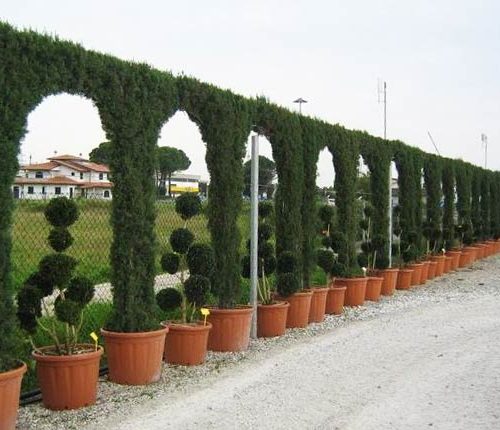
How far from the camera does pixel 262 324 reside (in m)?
7.56

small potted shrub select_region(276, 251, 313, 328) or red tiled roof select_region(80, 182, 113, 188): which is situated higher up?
red tiled roof select_region(80, 182, 113, 188)

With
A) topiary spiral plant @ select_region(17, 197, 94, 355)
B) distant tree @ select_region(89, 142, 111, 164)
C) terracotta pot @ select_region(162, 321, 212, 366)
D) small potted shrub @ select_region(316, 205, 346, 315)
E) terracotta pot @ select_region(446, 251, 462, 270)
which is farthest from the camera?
terracotta pot @ select_region(446, 251, 462, 270)

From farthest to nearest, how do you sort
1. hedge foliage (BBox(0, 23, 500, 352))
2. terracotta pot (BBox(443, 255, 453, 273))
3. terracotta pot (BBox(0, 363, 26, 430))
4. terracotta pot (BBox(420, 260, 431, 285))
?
terracotta pot (BBox(443, 255, 453, 273)) → terracotta pot (BBox(420, 260, 431, 285)) → hedge foliage (BBox(0, 23, 500, 352)) → terracotta pot (BBox(0, 363, 26, 430))

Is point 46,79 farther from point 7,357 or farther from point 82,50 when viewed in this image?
point 7,357

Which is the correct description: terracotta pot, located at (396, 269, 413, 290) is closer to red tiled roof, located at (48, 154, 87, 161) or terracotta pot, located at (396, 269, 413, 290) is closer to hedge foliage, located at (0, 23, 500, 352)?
hedge foliage, located at (0, 23, 500, 352)

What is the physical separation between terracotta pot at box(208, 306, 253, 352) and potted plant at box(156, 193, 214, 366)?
0.32 metres

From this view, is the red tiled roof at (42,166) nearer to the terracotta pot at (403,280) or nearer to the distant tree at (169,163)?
the distant tree at (169,163)

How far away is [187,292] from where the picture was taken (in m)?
6.18

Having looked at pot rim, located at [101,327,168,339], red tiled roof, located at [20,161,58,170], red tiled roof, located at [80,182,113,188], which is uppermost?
red tiled roof, located at [20,161,58,170]

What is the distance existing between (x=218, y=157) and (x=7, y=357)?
3.30m

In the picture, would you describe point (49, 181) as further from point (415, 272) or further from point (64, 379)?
point (415, 272)

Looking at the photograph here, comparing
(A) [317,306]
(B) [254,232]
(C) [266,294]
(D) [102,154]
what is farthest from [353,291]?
(D) [102,154]

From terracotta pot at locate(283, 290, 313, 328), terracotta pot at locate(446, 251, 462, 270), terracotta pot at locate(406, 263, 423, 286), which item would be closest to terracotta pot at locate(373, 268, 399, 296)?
terracotta pot at locate(406, 263, 423, 286)

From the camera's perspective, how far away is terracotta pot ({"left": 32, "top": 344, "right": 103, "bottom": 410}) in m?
4.70
